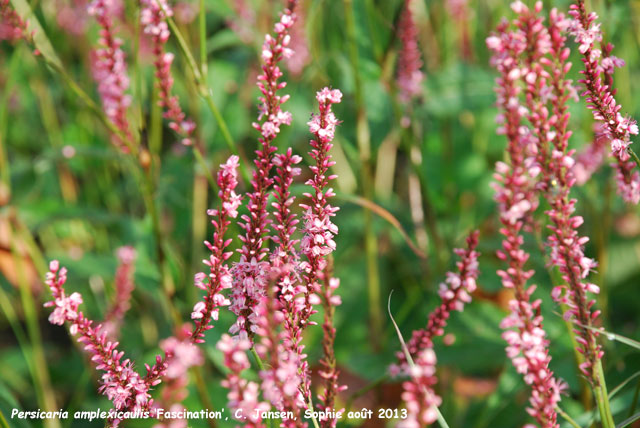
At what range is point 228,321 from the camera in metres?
1.49

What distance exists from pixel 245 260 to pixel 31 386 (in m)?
1.35

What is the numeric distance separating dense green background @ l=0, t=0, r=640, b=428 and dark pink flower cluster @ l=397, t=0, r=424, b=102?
4 centimetres

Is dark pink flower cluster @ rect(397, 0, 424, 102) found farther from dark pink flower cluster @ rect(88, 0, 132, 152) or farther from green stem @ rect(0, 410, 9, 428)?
green stem @ rect(0, 410, 9, 428)

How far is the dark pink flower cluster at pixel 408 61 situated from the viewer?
4.65 feet

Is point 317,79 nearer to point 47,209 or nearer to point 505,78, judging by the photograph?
point 47,209

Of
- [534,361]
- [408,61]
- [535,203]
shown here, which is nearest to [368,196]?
[408,61]

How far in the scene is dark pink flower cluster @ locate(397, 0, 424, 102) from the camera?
4.65ft

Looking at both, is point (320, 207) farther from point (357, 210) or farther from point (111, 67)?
point (357, 210)

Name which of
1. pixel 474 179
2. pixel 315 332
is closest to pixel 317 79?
A: pixel 474 179

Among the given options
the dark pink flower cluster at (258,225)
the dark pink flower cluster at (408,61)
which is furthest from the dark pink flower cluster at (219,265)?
the dark pink flower cluster at (408,61)

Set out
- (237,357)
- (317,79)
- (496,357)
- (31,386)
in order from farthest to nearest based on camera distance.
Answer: (317,79), (31,386), (496,357), (237,357)

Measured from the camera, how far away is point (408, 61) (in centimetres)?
146

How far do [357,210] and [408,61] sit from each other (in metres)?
0.43

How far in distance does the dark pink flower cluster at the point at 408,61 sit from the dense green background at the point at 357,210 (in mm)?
39
